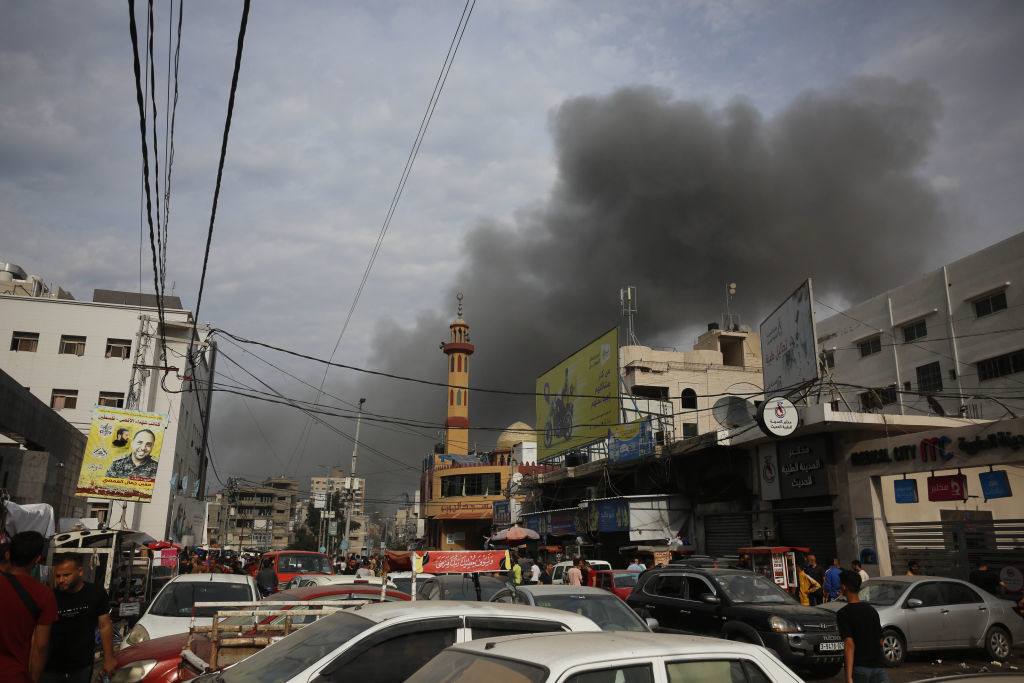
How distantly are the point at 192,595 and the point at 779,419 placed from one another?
16.7 metres

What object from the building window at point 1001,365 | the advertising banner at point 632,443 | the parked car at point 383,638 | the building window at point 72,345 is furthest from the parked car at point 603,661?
the building window at point 72,345

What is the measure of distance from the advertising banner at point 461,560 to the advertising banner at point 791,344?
1772cm

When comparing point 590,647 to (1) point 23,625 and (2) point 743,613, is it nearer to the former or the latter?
(1) point 23,625

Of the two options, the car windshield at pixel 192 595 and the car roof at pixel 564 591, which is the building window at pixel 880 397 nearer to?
the car roof at pixel 564 591

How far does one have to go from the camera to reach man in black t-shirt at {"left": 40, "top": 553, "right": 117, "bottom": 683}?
17.6 feet

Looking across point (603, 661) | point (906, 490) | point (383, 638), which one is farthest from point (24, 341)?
point (603, 661)

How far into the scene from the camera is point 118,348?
4009 cm

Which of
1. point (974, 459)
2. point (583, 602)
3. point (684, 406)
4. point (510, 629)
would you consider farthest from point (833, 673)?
point (684, 406)

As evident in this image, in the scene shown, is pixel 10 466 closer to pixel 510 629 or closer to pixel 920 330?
pixel 510 629

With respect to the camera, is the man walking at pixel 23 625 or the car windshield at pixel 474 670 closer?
the car windshield at pixel 474 670

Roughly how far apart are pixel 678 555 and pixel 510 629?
23292 mm

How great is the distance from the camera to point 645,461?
3058 cm

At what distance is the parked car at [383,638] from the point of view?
4.83m

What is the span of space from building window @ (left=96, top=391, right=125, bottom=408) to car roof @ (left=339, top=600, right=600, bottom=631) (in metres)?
39.1
